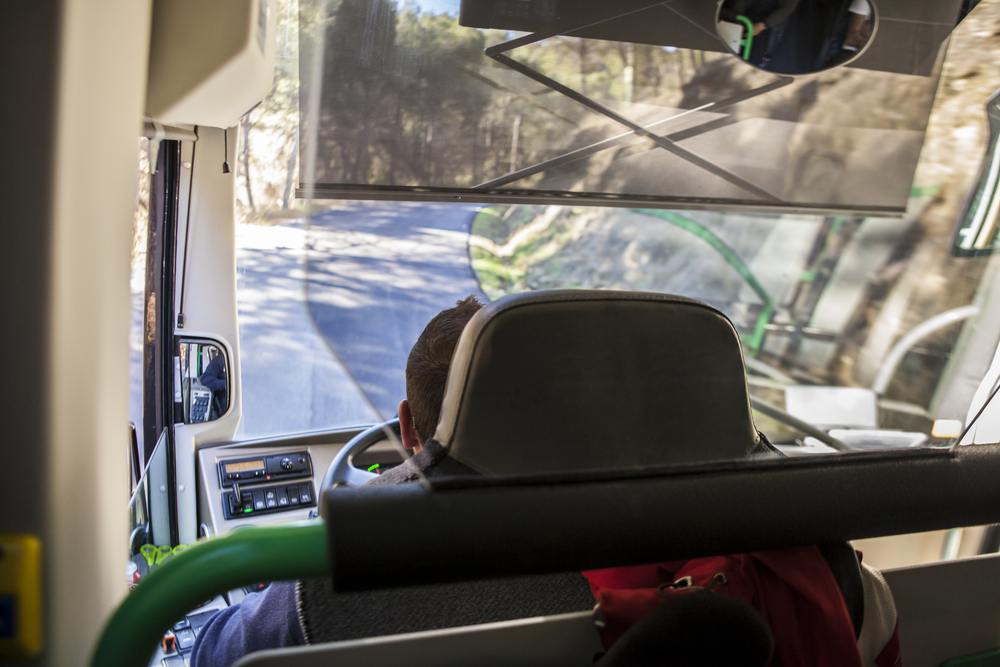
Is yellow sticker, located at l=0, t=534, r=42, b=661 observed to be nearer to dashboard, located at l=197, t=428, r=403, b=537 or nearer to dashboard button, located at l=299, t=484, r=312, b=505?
dashboard, located at l=197, t=428, r=403, b=537

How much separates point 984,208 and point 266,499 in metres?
2.76

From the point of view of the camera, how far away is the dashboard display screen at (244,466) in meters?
2.93

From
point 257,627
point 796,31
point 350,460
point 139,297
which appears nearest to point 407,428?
point 257,627

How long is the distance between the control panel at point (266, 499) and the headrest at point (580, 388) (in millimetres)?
2273

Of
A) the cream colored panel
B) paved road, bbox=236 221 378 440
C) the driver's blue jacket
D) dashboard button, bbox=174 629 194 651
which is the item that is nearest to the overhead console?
paved road, bbox=236 221 378 440

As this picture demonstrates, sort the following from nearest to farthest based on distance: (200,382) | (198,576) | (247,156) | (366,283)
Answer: (198,576), (366,283), (247,156), (200,382)

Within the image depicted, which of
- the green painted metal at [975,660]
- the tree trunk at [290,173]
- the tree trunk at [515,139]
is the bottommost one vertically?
the green painted metal at [975,660]

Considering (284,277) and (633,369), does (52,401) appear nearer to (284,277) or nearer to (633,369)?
(633,369)

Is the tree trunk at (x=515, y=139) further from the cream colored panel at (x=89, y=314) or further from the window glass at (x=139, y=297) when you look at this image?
the window glass at (x=139, y=297)

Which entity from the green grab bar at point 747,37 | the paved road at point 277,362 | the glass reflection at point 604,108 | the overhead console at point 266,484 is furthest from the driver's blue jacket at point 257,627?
the overhead console at point 266,484

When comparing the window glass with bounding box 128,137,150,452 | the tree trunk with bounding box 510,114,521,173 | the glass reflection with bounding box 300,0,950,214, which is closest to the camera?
the glass reflection with bounding box 300,0,950,214

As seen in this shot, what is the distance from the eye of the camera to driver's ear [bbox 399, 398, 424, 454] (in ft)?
4.81

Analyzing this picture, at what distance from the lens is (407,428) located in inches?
59.0

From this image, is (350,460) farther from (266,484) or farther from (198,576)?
(198,576)
